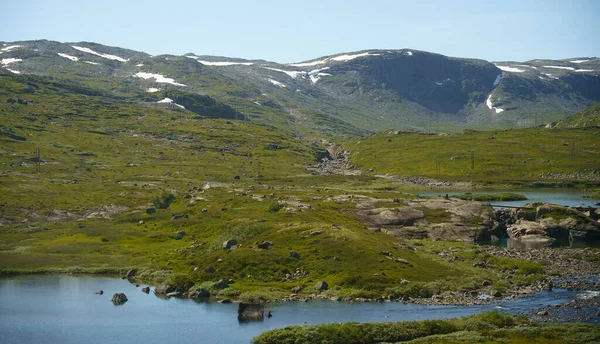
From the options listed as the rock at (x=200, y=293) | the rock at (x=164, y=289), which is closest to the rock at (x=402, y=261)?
the rock at (x=200, y=293)

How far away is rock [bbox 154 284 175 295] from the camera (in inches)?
4134

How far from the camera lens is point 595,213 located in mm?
153750

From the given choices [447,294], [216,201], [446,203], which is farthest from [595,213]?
[216,201]

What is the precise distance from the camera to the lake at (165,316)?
8294 centimetres

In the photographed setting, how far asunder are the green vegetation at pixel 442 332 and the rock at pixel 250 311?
9597 millimetres

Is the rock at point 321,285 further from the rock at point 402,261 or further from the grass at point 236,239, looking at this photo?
the rock at point 402,261

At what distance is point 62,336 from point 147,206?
112859 millimetres

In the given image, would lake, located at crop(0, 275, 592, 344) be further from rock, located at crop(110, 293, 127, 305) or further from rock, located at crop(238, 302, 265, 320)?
rock, located at crop(238, 302, 265, 320)

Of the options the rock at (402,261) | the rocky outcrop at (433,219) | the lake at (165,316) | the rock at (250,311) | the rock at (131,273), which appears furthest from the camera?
the rocky outcrop at (433,219)

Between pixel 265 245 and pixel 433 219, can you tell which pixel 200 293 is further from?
pixel 433 219

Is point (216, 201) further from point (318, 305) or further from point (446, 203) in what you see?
point (318, 305)

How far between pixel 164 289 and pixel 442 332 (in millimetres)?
50377

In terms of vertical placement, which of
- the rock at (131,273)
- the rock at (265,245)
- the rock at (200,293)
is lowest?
the rock at (131,273)

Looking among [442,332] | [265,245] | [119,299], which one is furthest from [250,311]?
[265,245]
